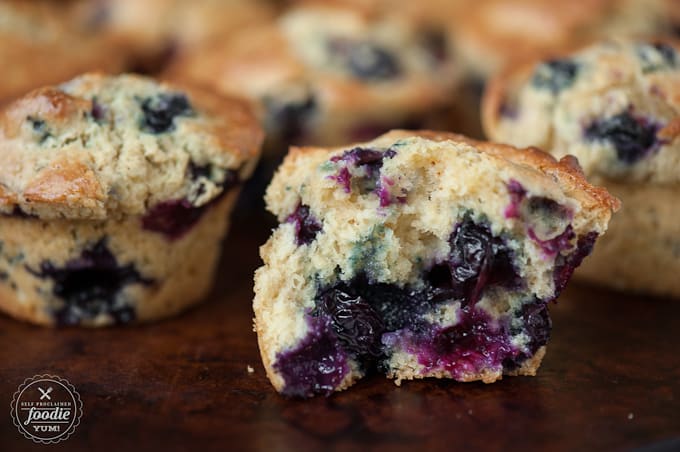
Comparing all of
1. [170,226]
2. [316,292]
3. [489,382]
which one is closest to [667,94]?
[489,382]

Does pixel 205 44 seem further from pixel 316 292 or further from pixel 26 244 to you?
pixel 316 292

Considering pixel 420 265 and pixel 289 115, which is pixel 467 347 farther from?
pixel 289 115

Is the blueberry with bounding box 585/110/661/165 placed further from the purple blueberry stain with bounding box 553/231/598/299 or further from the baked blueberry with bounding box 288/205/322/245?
the baked blueberry with bounding box 288/205/322/245

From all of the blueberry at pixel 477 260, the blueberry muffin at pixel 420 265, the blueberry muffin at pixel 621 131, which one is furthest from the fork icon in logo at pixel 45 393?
the blueberry muffin at pixel 621 131

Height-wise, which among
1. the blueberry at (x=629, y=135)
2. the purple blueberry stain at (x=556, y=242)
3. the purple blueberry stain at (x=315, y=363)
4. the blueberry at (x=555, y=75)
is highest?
the blueberry at (x=555, y=75)

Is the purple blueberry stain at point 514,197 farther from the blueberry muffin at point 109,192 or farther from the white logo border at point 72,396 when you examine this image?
the white logo border at point 72,396

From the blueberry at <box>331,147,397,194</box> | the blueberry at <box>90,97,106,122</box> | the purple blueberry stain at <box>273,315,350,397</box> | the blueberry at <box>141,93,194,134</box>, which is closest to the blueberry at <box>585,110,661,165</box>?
the blueberry at <box>331,147,397,194</box>
